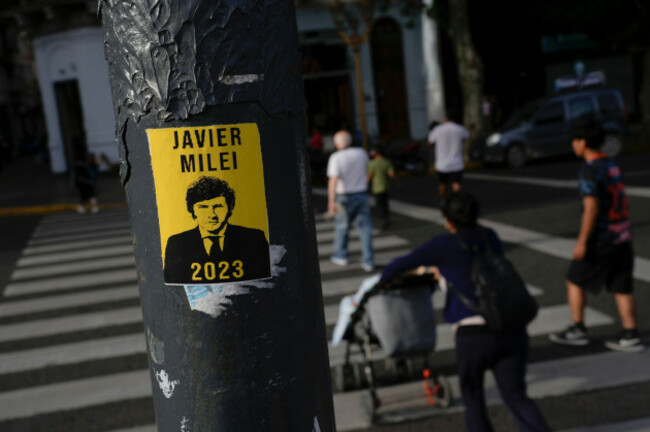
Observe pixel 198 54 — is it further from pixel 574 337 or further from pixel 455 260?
pixel 574 337

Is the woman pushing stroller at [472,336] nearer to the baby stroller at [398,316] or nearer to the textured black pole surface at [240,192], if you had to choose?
the baby stroller at [398,316]

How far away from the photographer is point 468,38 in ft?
76.4

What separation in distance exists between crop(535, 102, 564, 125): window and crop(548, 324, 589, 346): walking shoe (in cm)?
1575

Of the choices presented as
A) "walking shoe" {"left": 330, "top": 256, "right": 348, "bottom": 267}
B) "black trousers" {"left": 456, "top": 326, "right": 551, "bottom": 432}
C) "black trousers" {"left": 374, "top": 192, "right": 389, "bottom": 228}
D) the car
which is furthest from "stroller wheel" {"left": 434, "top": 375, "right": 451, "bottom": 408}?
the car

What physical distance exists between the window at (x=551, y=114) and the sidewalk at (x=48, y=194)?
1196 centimetres

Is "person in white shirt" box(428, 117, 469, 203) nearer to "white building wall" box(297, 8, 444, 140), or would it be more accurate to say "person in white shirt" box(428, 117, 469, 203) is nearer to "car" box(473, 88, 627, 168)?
"car" box(473, 88, 627, 168)

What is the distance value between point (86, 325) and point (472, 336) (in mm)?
5240

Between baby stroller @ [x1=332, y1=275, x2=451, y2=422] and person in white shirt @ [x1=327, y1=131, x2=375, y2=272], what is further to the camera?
person in white shirt @ [x1=327, y1=131, x2=375, y2=272]

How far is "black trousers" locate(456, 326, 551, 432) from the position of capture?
395 cm

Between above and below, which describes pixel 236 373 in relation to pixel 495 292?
above

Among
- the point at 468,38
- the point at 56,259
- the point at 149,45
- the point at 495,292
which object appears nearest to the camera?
the point at 149,45

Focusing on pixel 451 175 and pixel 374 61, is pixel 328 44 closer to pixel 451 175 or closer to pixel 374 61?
pixel 374 61

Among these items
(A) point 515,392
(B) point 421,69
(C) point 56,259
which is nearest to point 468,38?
(B) point 421,69

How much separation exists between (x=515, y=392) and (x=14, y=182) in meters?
29.1
